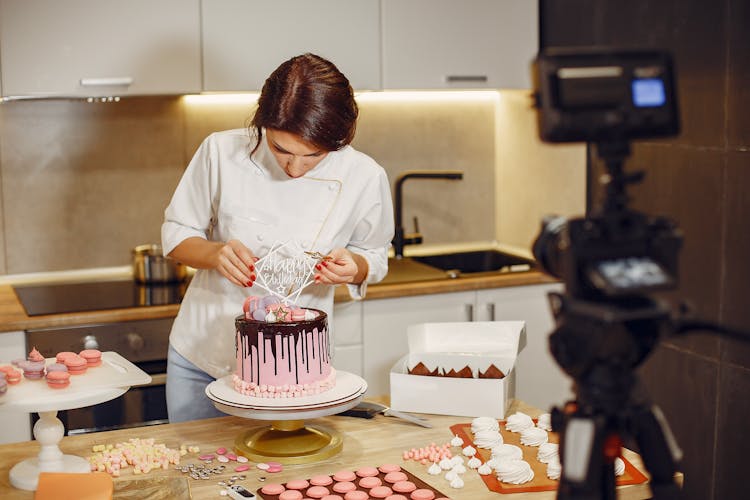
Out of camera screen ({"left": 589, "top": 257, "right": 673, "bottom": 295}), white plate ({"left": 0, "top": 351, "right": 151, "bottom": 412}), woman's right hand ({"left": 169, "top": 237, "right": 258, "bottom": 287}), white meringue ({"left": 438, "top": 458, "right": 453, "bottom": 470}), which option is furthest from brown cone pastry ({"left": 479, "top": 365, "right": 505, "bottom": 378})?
camera screen ({"left": 589, "top": 257, "right": 673, "bottom": 295})

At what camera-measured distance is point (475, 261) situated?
3.67 meters

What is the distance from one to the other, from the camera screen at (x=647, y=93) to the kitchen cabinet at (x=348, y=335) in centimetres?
213

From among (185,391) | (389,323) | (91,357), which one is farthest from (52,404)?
(389,323)

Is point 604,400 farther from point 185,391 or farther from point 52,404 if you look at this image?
point 185,391

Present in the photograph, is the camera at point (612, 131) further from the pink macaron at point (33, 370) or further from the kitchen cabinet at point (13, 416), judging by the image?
the kitchen cabinet at point (13, 416)

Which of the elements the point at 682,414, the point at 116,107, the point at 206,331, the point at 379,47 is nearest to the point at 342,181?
the point at 206,331

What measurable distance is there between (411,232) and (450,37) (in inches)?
31.1

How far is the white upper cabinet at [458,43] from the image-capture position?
3199 millimetres

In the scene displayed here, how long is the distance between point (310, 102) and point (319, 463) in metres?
0.73

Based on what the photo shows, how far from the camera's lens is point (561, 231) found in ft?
3.11

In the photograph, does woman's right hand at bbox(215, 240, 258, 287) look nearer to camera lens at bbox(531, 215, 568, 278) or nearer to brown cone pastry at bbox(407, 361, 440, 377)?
brown cone pastry at bbox(407, 361, 440, 377)

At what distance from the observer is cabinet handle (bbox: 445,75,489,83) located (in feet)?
10.8

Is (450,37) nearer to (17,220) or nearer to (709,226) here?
(709,226)

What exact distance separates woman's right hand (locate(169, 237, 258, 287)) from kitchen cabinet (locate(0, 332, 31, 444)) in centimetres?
82
